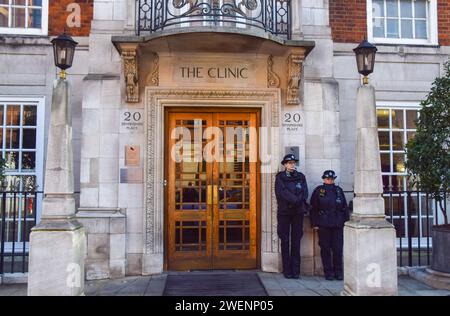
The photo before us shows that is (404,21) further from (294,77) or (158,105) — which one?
(158,105)

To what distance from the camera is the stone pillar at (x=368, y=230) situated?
588cm

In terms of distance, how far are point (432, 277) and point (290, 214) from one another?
7.98 ft

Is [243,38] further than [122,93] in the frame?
No

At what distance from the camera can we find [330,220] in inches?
288

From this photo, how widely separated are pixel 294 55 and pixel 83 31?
13.3 feet

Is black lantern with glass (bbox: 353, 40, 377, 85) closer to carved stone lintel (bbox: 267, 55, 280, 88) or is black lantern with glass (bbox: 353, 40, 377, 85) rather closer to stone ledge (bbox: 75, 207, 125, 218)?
carved stone lintel (bbox: 267, 55, 280, 88)

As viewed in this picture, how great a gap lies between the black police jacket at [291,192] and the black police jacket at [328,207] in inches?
8.0

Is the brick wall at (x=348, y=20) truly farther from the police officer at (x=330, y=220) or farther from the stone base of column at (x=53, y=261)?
the stone base of column at (x=53, y=261)

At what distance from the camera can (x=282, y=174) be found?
748cm

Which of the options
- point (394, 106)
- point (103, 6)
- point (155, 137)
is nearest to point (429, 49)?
point (394, 106)

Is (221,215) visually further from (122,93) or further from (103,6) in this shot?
(103,6)

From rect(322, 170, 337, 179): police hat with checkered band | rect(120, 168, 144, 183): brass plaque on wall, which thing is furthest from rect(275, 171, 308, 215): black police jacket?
rect(120, 168, 144, 183): brass plaque on wall

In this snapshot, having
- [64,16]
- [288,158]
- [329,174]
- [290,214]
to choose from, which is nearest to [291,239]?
[290,214]

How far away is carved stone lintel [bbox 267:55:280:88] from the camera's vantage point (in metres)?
8.04
